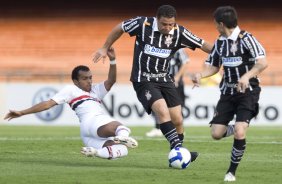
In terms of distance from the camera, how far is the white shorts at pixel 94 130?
11.5 m

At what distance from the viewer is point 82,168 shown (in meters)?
11.0

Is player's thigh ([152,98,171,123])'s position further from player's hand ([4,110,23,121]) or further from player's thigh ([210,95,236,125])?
player's hand ([4,110,23,121])

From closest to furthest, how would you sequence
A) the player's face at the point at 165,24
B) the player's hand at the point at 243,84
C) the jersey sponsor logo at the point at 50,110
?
the player's hand at the point at 243,84
the player's face at the point at 165,24
the jersey sponsor logo at the point at 50,110

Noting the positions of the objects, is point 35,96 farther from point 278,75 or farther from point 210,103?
point 278,75

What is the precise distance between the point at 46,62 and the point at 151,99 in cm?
2109

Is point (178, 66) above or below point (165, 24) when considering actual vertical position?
below

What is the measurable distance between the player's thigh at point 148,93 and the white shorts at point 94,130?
1.84 ft

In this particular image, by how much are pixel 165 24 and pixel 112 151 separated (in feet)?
6.31

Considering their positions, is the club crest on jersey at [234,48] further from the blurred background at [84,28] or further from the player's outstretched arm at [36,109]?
the blurred background at [84,28]

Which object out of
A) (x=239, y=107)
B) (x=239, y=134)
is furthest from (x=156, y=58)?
(x=239, y=134)

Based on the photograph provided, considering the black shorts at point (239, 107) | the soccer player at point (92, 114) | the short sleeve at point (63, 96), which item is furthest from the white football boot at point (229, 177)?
the short sleeve at point (63, 96)

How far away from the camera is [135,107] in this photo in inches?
954

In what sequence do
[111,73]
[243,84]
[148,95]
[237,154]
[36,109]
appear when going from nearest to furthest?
[243,84]
[237,154]
[36,109]
[148,95]
[111,73]

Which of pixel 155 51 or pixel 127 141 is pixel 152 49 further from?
pixel 127 141
